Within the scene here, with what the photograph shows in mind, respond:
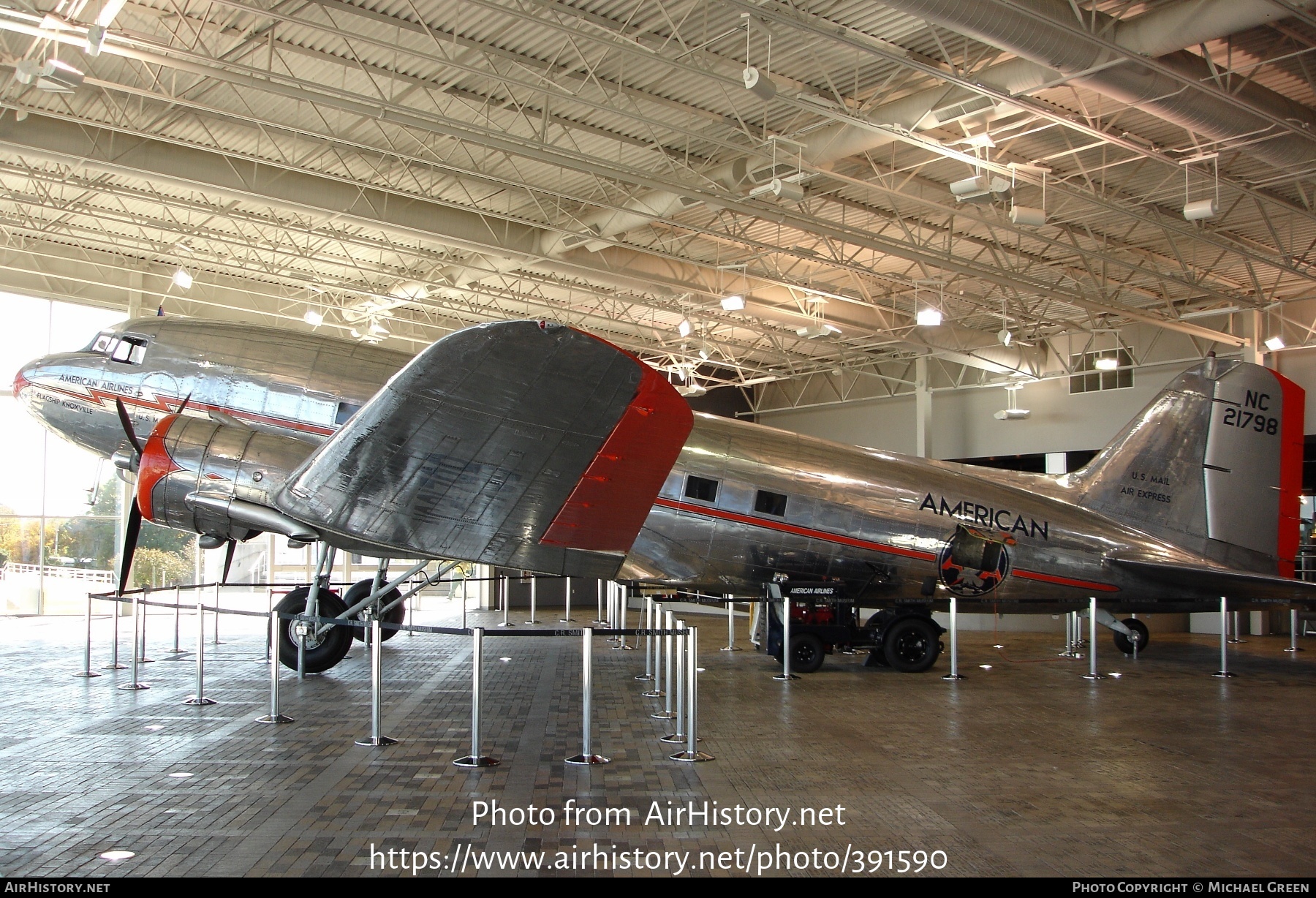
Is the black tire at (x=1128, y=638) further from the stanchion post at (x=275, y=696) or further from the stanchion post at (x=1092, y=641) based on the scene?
the stanchion post at (x=275, y=696)

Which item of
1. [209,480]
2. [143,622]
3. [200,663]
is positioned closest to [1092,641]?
[200,663]

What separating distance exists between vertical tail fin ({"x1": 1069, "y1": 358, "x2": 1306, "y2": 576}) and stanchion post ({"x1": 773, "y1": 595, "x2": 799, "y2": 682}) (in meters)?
4.84


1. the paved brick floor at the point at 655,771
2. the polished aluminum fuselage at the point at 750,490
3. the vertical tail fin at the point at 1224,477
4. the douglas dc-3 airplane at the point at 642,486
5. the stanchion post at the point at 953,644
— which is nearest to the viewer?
the paved brick floor at the point at 655,771

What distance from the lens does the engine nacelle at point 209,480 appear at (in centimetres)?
973

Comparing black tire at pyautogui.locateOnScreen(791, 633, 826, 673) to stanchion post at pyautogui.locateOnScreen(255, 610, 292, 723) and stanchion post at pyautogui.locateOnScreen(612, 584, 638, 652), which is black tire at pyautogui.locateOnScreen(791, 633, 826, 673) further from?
stanchion post at pyautogui.locateOnScreen(255, 610, 292, 723)

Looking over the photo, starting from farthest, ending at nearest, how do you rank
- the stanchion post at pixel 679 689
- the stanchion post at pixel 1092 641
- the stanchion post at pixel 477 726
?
the stanchion post at pixel 1092 641 → the stanchion post at pixel 679 689 → the stanchion post at pixel 477 726

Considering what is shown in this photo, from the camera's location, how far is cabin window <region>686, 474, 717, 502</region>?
1184cm

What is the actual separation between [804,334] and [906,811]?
1719 cm

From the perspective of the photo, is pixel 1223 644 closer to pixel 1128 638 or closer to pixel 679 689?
pixel 1128 638

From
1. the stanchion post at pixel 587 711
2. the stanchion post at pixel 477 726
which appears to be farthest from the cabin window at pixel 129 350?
the stanchion post at pixel 587 711

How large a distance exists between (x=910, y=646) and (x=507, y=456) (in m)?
8.17

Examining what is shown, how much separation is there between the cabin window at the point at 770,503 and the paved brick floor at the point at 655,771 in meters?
2.16
